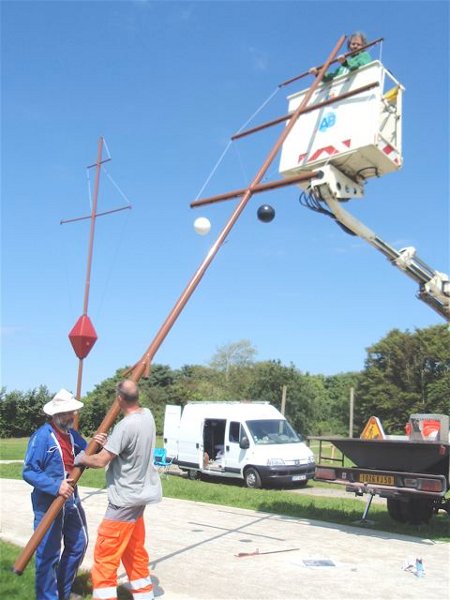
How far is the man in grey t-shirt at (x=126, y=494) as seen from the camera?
4.73 m

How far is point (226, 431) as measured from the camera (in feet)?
57.5

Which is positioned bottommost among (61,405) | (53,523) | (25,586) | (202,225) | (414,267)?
(25,586)

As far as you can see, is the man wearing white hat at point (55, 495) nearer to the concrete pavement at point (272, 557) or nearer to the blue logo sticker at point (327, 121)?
the concrete pavement at point (272, 557)

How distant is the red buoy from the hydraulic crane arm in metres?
4.01

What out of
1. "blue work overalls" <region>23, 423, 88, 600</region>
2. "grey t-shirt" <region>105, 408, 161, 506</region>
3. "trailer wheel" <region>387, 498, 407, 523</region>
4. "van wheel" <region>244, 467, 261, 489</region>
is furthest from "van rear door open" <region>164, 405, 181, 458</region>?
"grey t-shirt" <region>105, 408, 161, 506</region>

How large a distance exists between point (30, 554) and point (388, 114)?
7335mm

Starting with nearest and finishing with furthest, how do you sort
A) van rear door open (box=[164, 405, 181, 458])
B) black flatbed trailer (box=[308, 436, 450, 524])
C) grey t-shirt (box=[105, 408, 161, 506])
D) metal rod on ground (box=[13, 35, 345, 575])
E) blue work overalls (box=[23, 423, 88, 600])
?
1. metal rod on ground (box=[13, 35, 345, 575])
2. grey t-shirt (box=[105, 408, 161, 506])
3. blue work overalls (box=[23, 423, 88, 600])
4. black flatbed trailer (box=[308, 436, 450, 524])
5. van rear door open (box=[164, 405, 181, 458])

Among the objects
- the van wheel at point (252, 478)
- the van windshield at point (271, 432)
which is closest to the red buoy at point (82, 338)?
the van wheel at point (252, 478)

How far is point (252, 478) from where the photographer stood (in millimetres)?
16391

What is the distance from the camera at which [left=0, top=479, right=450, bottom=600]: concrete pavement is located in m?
5.79

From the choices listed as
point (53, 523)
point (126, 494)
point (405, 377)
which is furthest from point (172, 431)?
point (405, 377)

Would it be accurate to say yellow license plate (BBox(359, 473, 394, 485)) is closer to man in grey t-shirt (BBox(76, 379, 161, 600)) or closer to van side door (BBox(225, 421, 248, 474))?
man in grey t-shirt (BBox(76, 379, 161, 600))

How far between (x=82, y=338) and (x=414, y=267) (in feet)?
19.2

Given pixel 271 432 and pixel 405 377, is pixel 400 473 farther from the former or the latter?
pixel 405 377
